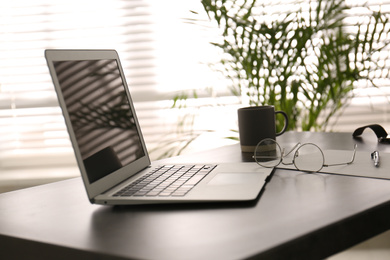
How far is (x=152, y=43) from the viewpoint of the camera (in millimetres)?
3117

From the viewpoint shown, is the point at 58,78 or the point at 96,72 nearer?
the point at 58,78

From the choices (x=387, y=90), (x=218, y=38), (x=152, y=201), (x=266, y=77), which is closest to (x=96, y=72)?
(x=152, y=201)

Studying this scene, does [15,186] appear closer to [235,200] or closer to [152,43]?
[152,43]

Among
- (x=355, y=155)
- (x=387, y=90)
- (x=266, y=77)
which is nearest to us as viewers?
(x=355, y=155)

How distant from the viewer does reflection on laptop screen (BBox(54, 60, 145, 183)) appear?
107 cm

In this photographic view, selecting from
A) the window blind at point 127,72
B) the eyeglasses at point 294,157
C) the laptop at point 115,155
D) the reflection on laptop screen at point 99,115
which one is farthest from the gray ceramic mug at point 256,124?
the window blind at point 127,72

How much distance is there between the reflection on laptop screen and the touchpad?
20 centimetres

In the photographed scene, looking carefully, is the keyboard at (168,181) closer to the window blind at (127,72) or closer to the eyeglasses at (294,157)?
the eyeglasses at (294,157)

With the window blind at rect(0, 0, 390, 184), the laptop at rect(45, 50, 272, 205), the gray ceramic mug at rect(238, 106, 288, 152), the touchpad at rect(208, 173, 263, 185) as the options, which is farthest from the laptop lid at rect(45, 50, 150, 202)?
the window blind at rect(0, 0, 390, 184)

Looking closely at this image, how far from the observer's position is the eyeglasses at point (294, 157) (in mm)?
1231

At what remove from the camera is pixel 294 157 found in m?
1.25

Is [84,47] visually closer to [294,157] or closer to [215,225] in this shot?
[294,157]

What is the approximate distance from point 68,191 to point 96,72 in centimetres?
25

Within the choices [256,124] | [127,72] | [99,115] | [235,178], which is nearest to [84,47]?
[127,72]
